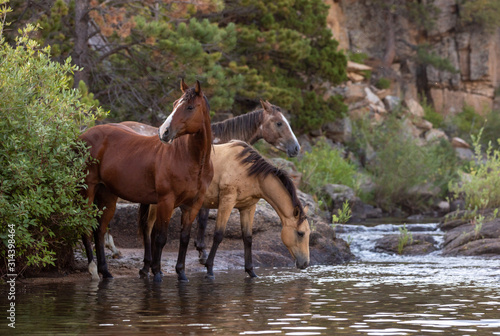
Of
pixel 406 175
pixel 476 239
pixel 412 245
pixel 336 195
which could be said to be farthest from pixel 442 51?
pixel 476 239

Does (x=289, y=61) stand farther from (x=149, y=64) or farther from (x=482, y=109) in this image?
(x=482, y=109)

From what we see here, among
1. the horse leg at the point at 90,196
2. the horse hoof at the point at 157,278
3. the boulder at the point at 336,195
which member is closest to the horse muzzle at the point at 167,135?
the horse leg at the point at 90,196

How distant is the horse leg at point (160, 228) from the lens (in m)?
8.80

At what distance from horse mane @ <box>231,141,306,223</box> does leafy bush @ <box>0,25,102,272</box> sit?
2.18 m

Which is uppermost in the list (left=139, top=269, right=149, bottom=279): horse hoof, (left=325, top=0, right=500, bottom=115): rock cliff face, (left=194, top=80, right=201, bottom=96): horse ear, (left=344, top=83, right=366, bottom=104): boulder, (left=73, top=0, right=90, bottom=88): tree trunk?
(left=325, top=0, right=500, bottom=115): rock cliff face

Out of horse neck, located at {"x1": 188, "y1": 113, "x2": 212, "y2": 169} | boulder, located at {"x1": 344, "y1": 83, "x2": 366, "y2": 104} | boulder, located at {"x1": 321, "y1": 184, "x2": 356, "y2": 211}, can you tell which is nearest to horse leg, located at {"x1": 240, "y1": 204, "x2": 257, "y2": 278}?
horse neck, located at {"x1": 188, "y1": 113, "x2": 212, "y2": 169}

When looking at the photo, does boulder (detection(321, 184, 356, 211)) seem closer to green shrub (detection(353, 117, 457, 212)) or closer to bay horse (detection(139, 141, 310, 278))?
green shrub (detection(353, 117, 457, 212))

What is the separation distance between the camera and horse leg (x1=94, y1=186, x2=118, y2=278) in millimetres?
9430

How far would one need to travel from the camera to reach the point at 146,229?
9.88 meters

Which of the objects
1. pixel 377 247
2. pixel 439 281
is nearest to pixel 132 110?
pixel 377 247

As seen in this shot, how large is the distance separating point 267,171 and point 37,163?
3.06m

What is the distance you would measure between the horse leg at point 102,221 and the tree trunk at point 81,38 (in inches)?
339

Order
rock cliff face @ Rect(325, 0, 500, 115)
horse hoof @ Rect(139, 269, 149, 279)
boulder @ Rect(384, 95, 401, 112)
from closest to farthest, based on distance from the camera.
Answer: horse hoof @ Rect(139, 269, 149, 279), boulder @ Rect(384, 95, 401, 112), rock cliff face @ Rect(325, 0, 500, 115)

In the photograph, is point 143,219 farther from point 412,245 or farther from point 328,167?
point 328,167
